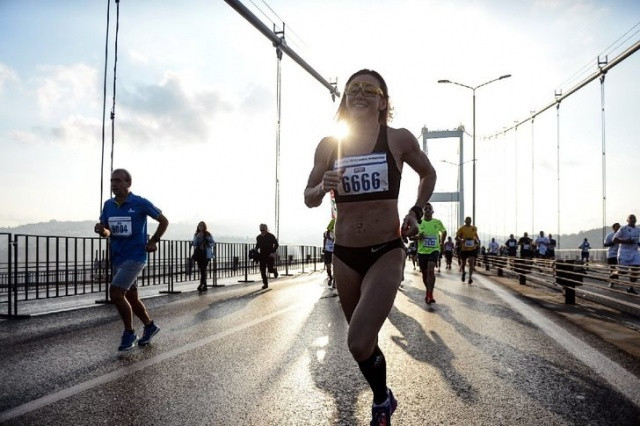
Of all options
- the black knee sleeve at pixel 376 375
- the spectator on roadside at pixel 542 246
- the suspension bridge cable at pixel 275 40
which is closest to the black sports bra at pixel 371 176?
the black knee sleeve at pixel 376 375

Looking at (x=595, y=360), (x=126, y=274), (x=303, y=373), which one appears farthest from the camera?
(x=126, y=274)

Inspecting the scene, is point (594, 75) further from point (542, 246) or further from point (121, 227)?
point (121, 227)

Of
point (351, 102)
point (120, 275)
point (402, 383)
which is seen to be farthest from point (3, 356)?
point (351, 102)

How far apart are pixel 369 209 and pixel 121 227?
3.55m

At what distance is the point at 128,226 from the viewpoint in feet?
18.7

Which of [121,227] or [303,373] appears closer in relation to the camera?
[303,373]

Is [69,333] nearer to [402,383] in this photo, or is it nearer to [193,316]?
[193,316]

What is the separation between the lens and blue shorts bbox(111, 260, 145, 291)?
5555 mm

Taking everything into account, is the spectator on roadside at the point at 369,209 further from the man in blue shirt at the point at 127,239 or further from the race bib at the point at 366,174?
the man in blue shirt at the point at 127,239

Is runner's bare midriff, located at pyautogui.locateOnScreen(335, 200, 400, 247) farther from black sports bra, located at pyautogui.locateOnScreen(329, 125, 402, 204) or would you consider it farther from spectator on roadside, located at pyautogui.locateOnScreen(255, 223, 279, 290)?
spectator on roadside, located at pyautogui.locateOnScreen(255, 223, 279, 290)

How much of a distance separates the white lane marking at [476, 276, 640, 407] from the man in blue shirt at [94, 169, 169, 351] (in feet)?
14.7

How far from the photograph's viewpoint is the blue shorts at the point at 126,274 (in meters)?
5.55

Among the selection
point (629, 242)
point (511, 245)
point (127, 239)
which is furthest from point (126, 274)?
point (511, 245)

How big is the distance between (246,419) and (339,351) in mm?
2419
